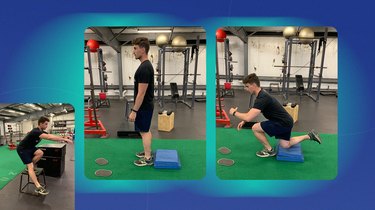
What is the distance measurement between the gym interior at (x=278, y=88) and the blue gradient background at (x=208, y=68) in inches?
3.4

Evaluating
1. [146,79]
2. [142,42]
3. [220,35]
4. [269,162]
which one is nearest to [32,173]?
[146,79]

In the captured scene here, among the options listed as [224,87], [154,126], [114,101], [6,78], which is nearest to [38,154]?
[6,78]

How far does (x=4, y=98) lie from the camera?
1.73 metres

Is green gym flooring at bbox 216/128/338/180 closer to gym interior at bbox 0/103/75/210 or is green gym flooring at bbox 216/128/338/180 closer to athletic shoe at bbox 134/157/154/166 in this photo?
athletic shoe at bbox 134/157/154/166

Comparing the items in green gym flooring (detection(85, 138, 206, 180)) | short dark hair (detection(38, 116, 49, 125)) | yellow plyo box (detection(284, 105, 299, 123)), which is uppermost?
short dark hair (detection(38, 116, 49, 125))

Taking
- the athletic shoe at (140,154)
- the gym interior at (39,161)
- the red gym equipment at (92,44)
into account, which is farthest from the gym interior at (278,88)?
the gym interior at (39,161)

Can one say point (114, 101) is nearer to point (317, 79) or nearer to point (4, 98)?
point (4, 98)

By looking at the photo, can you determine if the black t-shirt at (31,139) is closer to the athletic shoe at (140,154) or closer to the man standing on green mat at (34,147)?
the man standing on green mat at (34,147)

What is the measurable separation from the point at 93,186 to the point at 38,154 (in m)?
0.36

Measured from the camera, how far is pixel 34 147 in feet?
5.43

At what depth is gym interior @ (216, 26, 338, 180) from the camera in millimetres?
1917

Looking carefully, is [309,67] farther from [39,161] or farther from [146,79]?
[39,161]

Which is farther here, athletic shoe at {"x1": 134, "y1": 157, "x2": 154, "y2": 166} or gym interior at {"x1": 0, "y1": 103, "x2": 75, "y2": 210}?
athletic shoe at {"x1": 134, "y1": 157, "x2": 154, "y2": 166}

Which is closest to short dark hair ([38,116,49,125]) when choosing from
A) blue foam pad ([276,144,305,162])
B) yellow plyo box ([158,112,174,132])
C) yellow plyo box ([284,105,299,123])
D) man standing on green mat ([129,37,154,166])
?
man standing on green mat ([129,37,154,166])
